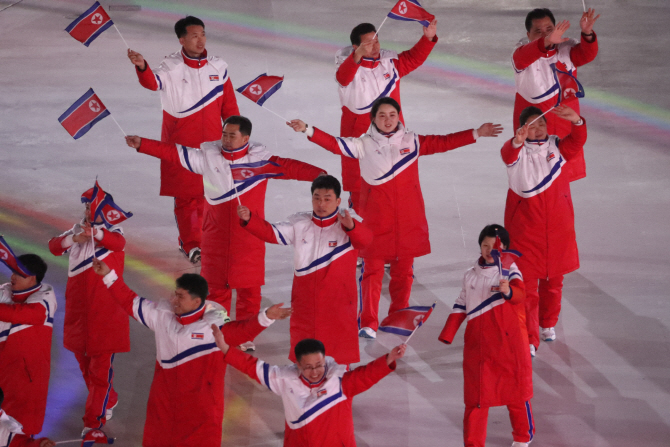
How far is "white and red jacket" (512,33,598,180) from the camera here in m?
8.40

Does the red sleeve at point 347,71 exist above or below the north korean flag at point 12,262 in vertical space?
above

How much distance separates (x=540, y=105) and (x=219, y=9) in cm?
776

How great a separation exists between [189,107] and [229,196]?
59.5 inches

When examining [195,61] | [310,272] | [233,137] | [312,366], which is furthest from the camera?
[195,61]

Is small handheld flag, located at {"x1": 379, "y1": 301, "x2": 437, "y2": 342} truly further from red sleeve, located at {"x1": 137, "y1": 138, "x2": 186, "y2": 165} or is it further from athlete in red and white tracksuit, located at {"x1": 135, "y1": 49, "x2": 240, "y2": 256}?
athlete in red and white tracksuit, located at {"x1": 135, "y1": 49, "x2": 240, "y2": 256}

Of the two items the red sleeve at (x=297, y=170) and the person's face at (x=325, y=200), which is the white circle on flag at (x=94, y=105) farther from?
the person's face at (x=325, y=200)

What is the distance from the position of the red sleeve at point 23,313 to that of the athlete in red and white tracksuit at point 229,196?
1.48 meters

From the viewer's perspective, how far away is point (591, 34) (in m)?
8.26

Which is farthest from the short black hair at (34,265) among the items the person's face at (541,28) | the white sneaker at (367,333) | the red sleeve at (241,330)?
the person's face at (541,28)

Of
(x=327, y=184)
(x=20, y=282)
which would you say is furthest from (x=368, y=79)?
(x=20, y=282)

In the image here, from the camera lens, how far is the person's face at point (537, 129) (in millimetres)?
7438

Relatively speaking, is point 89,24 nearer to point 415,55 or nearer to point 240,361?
point 415,55

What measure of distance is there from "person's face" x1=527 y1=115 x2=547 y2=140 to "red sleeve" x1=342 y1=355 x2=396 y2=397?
264 cm

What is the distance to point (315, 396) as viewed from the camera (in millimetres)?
5676
